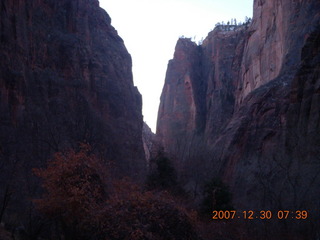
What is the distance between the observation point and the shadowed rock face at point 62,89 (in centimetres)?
3491

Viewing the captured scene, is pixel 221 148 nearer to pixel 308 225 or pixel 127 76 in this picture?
pixel 308 225

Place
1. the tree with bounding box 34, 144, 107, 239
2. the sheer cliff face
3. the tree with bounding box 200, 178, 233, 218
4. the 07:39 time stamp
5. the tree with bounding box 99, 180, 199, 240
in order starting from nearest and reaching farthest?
the tree with bounding box 99, 180, 199, 240
the tree with bounding box 34, 144, 107, 239
the 07:39 time stamp
the tree with bounding box 200, 178, 233, 218
the sheer cliff face

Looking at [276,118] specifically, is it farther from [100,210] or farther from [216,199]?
[100,210]

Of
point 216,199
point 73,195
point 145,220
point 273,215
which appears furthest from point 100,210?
point 273,215

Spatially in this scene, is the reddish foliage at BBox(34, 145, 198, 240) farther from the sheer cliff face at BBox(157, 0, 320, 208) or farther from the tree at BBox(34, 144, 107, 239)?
the sheer cliff face at BBox(157, 0, 320, 208)

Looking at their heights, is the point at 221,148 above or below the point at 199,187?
above

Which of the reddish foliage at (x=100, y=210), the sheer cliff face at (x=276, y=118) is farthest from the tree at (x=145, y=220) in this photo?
the sheer cliff face at (x=276, y=118)

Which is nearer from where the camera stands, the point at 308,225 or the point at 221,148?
the point at 308,225

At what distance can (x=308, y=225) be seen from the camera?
23703 millimetres

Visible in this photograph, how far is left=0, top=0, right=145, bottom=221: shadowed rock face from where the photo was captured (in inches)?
1374

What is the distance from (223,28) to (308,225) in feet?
203

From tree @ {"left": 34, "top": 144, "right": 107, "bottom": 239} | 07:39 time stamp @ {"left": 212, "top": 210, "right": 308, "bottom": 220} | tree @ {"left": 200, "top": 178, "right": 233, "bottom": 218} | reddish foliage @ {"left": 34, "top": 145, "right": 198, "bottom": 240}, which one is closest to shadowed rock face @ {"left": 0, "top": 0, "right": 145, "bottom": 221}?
tree @ {"left": 34, "top": 144, "right": 107, "bottom": 239}

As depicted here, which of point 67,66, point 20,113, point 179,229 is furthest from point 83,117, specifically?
point 179,229

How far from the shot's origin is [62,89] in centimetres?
4403
